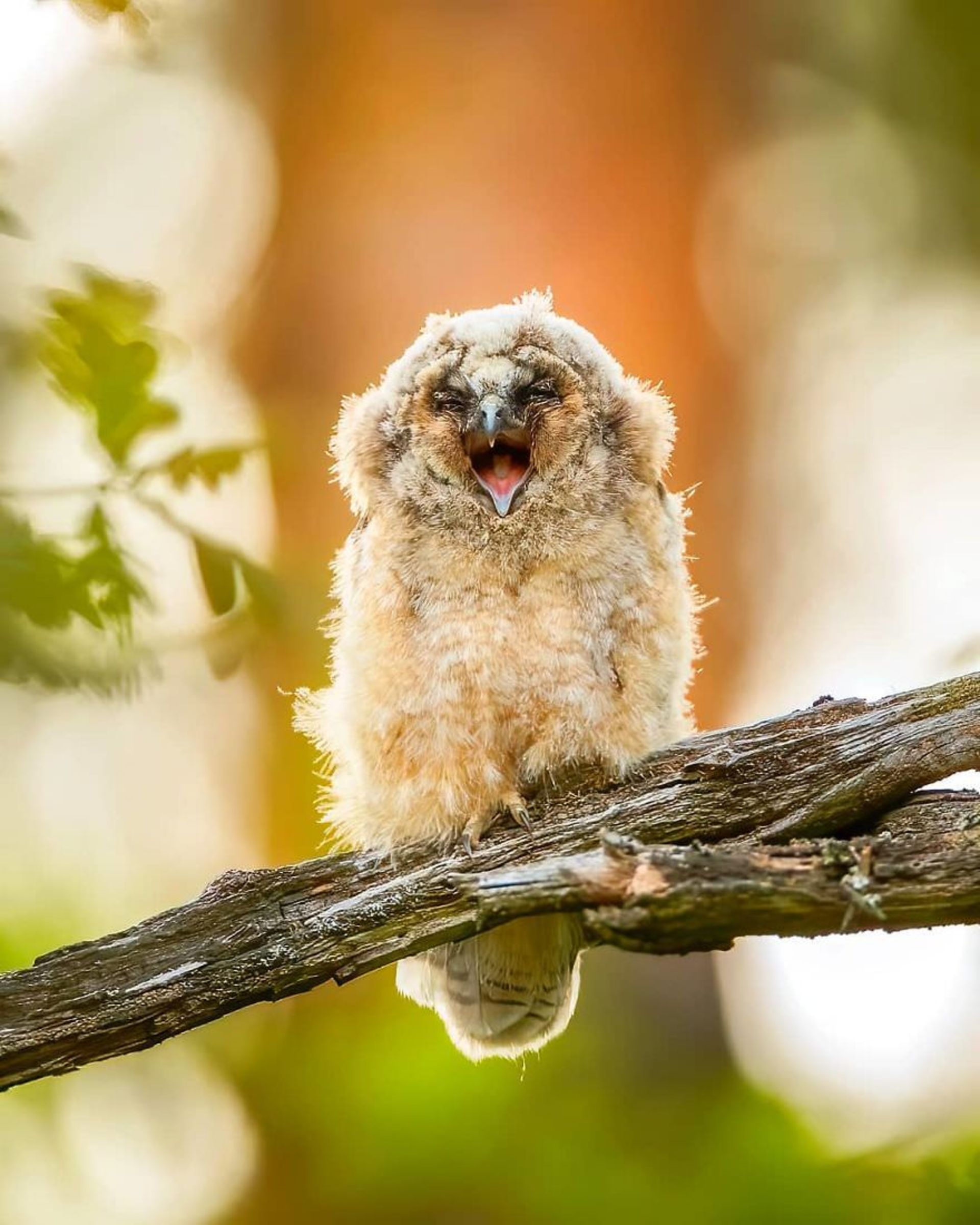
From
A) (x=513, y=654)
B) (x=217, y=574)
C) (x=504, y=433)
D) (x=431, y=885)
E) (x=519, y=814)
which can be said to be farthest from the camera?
(x=504, y=433)

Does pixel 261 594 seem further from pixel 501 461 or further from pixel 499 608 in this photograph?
pixel 501 461

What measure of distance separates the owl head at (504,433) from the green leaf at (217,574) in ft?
4.16

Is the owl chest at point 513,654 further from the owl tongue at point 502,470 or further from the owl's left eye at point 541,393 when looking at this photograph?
the owl's left eye at point 541,393

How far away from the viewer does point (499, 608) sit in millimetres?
2668

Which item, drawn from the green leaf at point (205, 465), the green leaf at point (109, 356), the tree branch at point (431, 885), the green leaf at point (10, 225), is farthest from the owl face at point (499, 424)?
the green leaf at point (10, 225)

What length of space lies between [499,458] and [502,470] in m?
0.03

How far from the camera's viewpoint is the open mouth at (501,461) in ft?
9.03

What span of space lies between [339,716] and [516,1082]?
4.42 feet

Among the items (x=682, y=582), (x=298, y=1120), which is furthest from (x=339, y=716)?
(x=298, y=1120)

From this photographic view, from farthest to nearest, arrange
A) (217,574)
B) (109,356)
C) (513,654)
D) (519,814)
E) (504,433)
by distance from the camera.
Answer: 1. (504,433)
2. (513,654)
3. (519,814)
4. (217,574)
5. (109,356)

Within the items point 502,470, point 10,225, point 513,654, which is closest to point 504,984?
point 513,654

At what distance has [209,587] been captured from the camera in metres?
1.47

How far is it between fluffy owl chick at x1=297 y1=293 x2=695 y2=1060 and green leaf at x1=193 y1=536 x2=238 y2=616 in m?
1.12

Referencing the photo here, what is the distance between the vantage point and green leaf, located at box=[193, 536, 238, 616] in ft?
4.77
